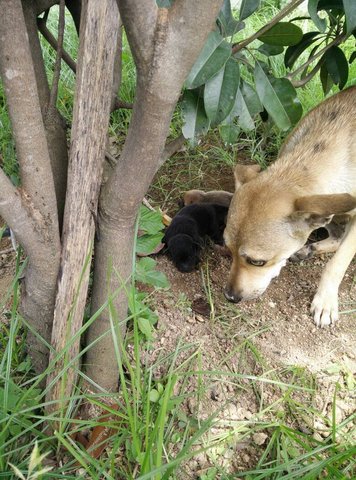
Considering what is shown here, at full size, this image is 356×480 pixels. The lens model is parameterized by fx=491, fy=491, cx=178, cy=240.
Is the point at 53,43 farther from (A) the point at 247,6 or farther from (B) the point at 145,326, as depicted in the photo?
(B) the point at 145,326

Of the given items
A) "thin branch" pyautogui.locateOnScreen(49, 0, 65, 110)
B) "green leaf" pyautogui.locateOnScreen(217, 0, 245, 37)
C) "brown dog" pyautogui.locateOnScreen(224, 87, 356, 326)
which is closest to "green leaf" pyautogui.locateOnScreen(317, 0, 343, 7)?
"green leaf" pyautogui.locateOnScreen(217, 0, 245, 37)

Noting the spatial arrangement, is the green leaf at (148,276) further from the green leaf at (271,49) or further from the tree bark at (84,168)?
the green leaf at (271,49)

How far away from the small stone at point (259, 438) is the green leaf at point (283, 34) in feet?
6.80

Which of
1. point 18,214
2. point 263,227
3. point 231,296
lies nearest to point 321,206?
point 263,227

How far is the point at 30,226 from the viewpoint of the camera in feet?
7.00

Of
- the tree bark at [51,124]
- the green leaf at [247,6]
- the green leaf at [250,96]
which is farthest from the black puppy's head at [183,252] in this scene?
the green leaf at [247,6]

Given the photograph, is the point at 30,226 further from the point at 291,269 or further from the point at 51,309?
the point at 291,269

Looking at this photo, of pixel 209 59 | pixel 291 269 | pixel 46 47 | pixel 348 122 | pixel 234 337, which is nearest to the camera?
pixel 209 59

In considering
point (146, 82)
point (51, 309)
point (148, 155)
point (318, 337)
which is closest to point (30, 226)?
point (51, 309)

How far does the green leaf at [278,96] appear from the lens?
2.85m

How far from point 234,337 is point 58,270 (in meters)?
1.24

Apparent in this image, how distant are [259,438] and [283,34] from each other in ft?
6.97

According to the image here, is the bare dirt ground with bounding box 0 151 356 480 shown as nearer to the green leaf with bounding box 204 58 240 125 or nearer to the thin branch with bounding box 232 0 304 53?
the green leaf with bounding box 204 58 240 125

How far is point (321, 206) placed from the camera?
2.83 meters
